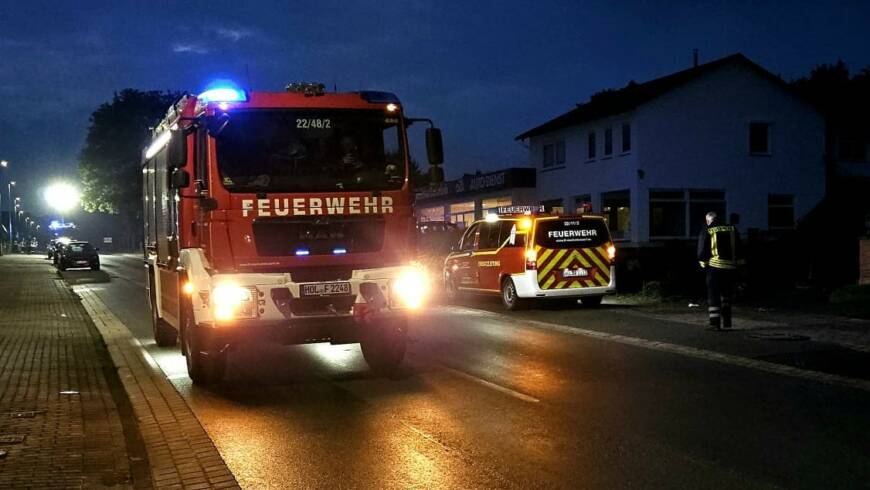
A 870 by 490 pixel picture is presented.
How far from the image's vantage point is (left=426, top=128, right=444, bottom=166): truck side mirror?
10656mm

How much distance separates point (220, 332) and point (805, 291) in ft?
52.0

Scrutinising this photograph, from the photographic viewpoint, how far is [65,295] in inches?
1011

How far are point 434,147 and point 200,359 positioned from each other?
3.64 meters

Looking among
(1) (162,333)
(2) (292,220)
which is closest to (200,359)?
(2) (292,220)

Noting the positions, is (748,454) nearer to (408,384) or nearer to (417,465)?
(417,465)

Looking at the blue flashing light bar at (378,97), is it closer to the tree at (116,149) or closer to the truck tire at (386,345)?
the truck tire at (386,345)

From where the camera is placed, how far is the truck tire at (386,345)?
9.88 m

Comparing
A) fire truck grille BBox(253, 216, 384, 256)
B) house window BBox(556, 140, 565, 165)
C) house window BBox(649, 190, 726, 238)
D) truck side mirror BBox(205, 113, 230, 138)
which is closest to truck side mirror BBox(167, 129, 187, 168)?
truck side mirror BBox(205, 113, 230, 138)

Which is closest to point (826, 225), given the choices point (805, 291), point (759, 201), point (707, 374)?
point (759, 201)

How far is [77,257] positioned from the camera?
4747 centimetres

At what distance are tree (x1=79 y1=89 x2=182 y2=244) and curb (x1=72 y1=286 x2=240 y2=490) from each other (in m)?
69.8

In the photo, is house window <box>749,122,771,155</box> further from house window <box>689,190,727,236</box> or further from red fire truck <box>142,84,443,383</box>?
red fire truck <box>142,84,443,383</box>

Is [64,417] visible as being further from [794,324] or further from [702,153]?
[702,153]

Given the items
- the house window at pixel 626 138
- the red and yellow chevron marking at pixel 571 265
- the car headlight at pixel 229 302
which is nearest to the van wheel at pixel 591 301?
the red and yellow chevron marking at pixel 571 265
